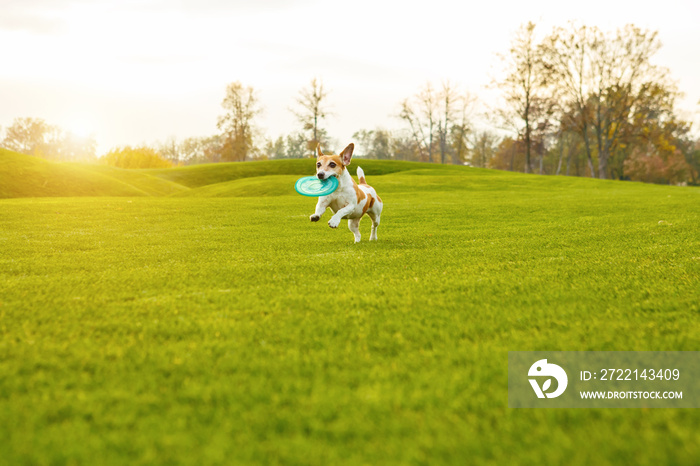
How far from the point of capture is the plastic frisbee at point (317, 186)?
7.44 metres

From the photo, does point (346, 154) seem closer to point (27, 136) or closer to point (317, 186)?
point (317, 186)

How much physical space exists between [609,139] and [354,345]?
6288 centimetres

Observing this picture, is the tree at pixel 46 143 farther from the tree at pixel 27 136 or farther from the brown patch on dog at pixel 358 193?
the brown patch on dog at pixel 358 193

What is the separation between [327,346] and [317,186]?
4888 millimetres

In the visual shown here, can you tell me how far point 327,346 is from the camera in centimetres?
325

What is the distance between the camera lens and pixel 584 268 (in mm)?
5840

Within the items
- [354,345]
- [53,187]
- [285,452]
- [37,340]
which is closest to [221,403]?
[285,452]

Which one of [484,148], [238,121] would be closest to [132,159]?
[238,121]

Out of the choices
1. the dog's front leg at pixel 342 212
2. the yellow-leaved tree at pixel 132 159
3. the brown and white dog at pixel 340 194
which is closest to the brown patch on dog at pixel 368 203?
the brown and white dog at pixel 340 194

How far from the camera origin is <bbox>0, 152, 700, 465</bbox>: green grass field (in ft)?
6.97

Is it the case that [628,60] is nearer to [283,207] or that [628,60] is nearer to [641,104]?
[641,104]

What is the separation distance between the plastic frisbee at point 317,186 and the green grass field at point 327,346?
102 centimetres

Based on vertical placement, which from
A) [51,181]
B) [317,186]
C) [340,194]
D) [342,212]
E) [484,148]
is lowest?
[342,212]

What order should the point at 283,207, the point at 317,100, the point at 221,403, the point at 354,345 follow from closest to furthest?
the point at 221,403, the point at 354,345, the point at 283,207, the point at 317,100
